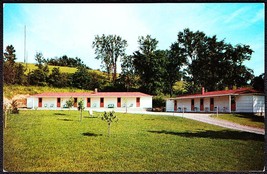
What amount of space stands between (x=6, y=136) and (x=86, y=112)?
3075mm

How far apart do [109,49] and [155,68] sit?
1842 millimetres

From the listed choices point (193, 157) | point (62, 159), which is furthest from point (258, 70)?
point (62, 159)

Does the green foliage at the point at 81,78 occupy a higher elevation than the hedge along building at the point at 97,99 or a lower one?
higher

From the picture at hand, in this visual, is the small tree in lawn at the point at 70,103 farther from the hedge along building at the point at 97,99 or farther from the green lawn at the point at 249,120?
the green lawn at the point at 249,120

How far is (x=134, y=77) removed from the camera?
329 inches

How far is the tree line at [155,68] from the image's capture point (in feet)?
24.5

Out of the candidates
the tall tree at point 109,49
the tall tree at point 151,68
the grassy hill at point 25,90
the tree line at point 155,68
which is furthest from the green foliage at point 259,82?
the grassy hill at point 25,90

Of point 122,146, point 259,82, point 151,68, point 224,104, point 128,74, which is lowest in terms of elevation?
point 122,146

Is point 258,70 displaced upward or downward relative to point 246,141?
upward

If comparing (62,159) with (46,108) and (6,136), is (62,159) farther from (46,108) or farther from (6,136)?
(46,108)

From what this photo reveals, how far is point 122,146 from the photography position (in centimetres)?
677

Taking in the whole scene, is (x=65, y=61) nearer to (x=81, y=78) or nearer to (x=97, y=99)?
(x=81, y=78)

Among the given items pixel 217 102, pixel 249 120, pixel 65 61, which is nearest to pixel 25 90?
pixel 65 61

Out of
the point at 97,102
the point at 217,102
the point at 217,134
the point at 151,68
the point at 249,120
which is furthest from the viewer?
the point at 217,102
